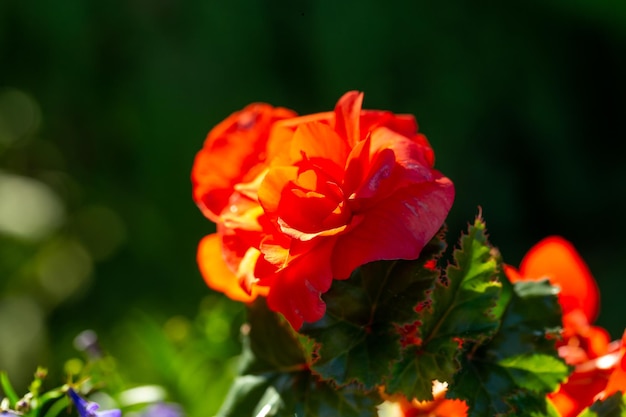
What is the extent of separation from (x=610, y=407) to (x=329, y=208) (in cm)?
17

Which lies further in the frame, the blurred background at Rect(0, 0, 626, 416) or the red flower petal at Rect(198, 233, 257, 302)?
the blurred background at Rect(0, 0, 626, 416)

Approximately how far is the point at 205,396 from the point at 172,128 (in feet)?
5.18

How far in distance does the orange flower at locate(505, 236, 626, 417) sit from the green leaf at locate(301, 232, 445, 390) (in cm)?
10

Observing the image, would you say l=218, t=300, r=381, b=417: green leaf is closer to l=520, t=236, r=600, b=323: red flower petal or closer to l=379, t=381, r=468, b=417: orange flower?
l=379, t=381, r=468, b=417: orange flower

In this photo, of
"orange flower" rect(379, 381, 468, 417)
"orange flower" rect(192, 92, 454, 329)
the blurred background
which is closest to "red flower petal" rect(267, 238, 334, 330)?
"orange flower" rect(192, 92, 454, 329)

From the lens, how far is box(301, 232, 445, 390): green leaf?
43cm

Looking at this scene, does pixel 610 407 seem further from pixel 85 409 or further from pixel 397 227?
pixel 85 409

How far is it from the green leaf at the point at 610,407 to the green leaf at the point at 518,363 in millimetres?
21

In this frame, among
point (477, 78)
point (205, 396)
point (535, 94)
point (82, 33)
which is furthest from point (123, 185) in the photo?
point (205, 396)

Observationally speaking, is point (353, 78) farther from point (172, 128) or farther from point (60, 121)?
point (60, 121)

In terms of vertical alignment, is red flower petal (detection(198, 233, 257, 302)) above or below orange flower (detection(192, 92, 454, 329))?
below

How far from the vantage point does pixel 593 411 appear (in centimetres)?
44

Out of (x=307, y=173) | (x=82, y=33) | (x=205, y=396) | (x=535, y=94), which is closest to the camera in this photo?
(x=307, y=173)

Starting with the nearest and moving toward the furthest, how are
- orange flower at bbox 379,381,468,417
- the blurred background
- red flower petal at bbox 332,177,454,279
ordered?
red flower petal at bbox 332,177,454,279 → orange flower at bbox 379,381,468,417 → the blurred background
